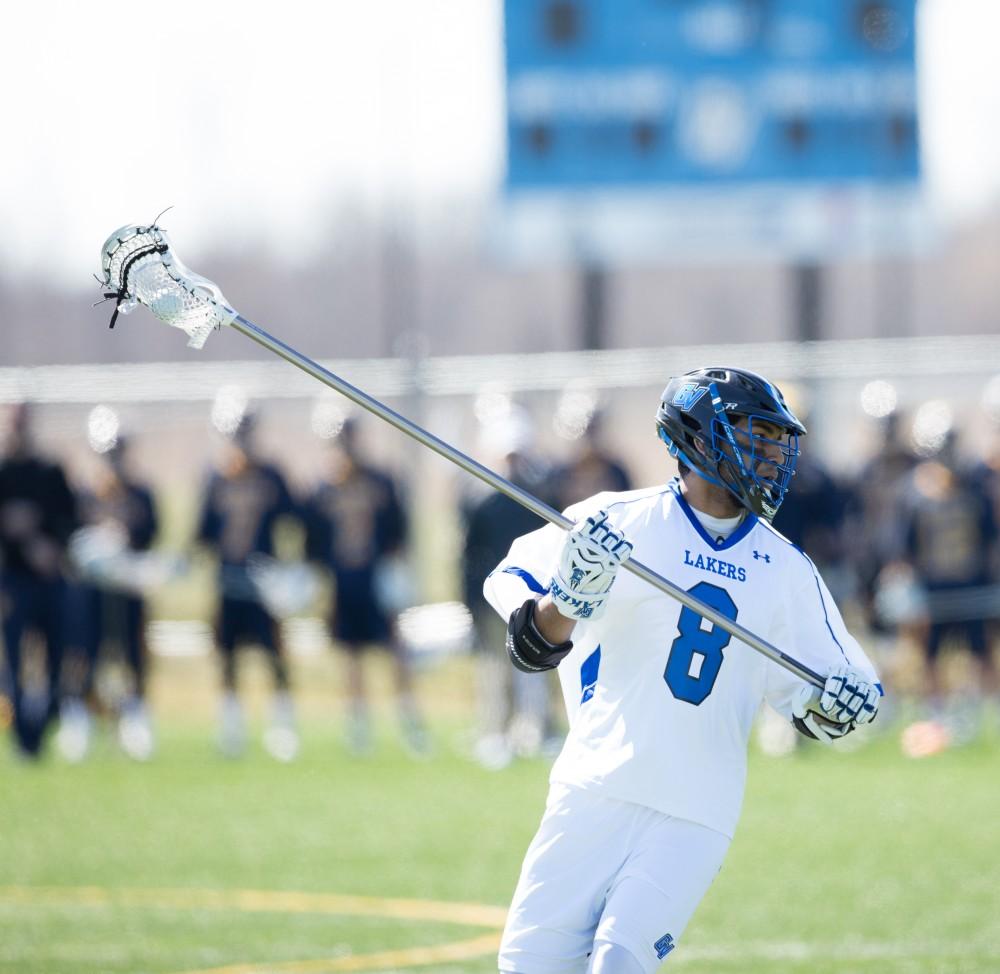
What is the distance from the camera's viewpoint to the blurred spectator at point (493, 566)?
12078mm

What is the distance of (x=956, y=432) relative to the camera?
506 inches

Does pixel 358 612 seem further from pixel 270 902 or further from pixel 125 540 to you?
pixel 270 902

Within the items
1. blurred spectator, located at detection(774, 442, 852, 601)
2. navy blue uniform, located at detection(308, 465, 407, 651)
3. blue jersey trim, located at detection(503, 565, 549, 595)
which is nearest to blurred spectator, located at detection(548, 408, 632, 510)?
blurred spectator, located at detection(774, 442, 852, 601)

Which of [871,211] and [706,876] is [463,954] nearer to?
[706,876]

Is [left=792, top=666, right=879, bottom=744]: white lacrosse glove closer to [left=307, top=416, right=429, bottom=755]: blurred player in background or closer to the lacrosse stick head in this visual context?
the lacrosse stick head

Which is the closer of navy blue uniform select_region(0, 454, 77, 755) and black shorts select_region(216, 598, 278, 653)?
navy blue uniform select_region(0, 454, 77, 755)

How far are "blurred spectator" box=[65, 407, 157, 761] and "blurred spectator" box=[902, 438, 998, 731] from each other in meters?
5.25

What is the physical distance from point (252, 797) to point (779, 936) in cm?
447

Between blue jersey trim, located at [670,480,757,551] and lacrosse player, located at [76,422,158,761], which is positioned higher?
blue jersey trim, located at [670,480,757,551]

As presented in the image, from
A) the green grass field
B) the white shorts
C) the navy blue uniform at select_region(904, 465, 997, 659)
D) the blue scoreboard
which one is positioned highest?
the blue scoreboard

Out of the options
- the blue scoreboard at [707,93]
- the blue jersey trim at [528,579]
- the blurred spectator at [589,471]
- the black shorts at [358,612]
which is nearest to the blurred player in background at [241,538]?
the black shorts at [358,612]

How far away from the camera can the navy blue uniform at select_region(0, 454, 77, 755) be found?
12.5 meters

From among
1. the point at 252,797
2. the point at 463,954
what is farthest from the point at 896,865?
the point at 252,797

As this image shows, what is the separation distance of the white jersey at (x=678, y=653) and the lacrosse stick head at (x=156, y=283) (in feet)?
3.24
